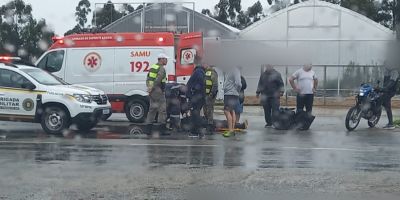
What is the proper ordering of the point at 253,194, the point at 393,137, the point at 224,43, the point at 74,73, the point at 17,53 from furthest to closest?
1. the point at 17,53
2. the point at 74,73
3. the point at 393,137
4. the point at 224,43
5. the point at 253,194

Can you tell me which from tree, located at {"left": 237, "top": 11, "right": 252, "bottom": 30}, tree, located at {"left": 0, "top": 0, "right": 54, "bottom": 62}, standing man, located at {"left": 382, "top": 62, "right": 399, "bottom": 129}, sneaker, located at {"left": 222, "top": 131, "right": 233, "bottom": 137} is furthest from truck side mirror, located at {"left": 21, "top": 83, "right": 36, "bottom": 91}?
tree, located at {"left": 237, "top": 11, "right": 252, "bottom": 30}

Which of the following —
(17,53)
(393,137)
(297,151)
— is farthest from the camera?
(17,53)

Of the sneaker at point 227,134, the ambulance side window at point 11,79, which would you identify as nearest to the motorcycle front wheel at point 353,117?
the sneaker at point 227,134

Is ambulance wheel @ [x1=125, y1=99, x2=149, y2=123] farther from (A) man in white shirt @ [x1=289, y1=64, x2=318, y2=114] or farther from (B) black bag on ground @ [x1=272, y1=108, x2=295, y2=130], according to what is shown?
(A) man in white shirt @ [x1=289, y1=64, x2=318, y2=114]

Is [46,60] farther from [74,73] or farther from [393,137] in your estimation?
[393,137]

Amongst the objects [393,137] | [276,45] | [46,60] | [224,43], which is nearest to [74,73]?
[46,60]

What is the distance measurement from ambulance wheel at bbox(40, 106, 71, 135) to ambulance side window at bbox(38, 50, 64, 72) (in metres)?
3.03

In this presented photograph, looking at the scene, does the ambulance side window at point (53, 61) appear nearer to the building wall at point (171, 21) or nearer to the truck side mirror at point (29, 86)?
the truck side mirror at point (29, 86)

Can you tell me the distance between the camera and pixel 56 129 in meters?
13.4

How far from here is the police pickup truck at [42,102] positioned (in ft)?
43.6

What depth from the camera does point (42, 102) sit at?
43.7 feet

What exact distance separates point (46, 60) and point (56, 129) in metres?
3.50

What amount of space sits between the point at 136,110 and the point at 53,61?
8.49 feet

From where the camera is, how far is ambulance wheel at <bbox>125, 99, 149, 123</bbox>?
Result: 52.1 feet
